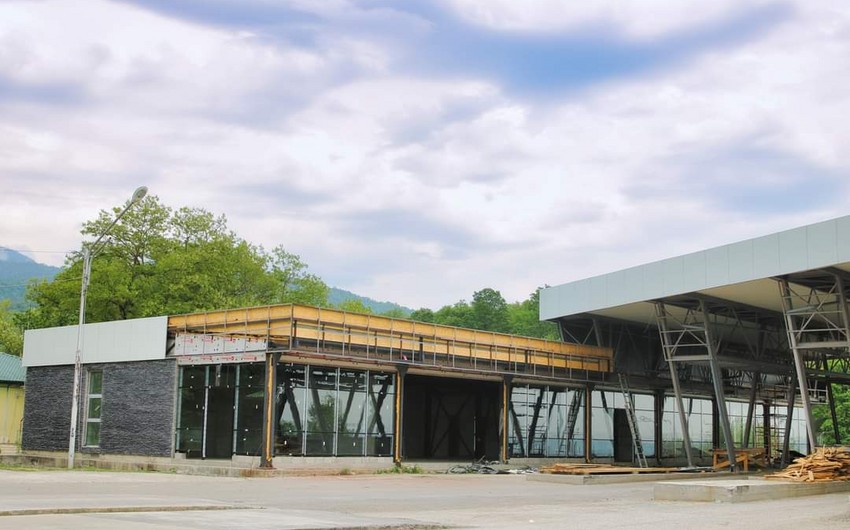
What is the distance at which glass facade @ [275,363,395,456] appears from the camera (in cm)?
3591

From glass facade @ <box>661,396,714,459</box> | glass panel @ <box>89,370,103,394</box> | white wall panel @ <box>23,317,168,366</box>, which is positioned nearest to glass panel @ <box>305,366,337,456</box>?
white wall panel @ <box>23,317,168,366</box>

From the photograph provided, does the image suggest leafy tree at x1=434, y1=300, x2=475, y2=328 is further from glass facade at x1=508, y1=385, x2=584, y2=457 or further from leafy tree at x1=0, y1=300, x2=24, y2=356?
glass facade at x1=508, y1=385, x2=584, y2=457

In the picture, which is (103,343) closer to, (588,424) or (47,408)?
(47,408)

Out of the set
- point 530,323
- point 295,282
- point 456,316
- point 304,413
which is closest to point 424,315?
point 456,316

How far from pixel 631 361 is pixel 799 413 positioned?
25471 mm

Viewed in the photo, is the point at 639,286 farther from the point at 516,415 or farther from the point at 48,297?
the point at 48,297

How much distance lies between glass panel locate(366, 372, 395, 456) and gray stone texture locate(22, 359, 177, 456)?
8.18m

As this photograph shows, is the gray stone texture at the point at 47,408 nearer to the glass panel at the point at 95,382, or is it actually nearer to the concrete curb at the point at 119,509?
the glass panel at the point at 95,382

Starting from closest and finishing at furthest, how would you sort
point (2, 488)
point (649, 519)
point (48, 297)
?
1. point (649, 519)
2. point (2, 488)
3. point (48, 297)

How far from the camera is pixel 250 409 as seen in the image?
3631 centimetres

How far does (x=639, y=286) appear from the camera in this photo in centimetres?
4269

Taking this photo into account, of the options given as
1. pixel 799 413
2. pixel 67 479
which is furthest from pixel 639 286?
pixel 799 413

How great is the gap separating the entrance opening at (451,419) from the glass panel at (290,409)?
1578cm

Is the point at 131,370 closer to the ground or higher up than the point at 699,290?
closer to the ground
